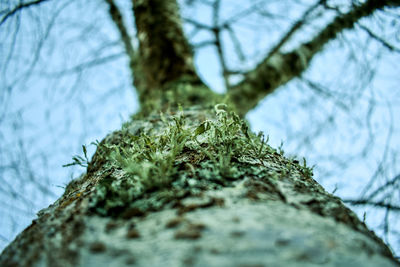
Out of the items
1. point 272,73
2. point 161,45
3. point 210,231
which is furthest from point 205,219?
point 272,73

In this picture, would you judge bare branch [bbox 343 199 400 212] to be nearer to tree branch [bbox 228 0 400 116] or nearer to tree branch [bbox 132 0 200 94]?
tree branch [bbox 228 0 400 116]

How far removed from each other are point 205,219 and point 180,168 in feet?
0.93

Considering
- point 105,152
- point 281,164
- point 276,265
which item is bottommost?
point 276,265

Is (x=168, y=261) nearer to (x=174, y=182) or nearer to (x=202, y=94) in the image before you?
(x=174, y=182)

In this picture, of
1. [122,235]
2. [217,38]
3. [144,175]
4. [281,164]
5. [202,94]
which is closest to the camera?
[122,235]

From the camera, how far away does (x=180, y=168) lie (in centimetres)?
85

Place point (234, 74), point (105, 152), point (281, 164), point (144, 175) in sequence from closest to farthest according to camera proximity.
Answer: point (144, 175)
point (281, 164)
point (105, 152)
point (234, 74)

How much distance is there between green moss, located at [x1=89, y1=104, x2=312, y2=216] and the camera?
700mm

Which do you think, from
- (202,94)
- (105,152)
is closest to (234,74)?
(202,94)

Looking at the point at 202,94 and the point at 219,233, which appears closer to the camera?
the point at 219,233

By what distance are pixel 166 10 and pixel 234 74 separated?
124 cm

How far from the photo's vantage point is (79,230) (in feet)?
2.04

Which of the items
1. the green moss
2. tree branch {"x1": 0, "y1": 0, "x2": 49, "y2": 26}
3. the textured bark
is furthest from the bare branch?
tree branch {"x1": 0, "y1": 0, "x2": 49, "y2": 26}

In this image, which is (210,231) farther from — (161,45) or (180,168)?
(161,45)
